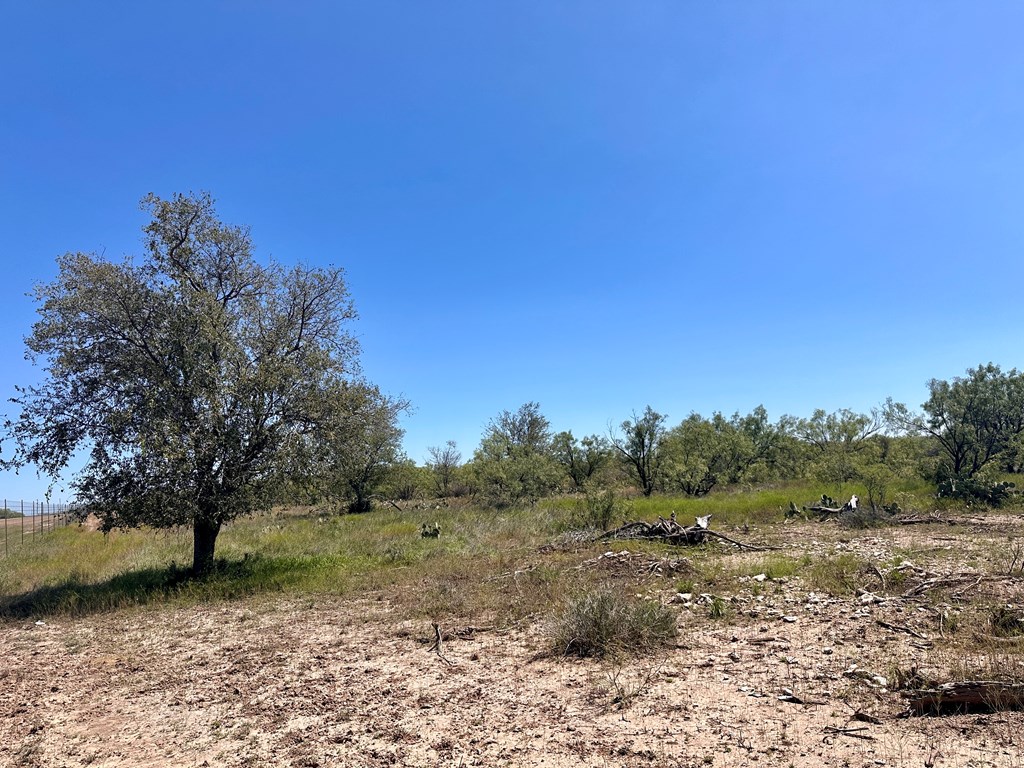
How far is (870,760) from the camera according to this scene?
11.8ft

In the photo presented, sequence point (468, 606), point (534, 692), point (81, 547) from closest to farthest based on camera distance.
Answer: point (534, 692) → point (468, 606) → point (81, 547)

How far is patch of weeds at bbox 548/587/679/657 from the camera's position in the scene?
6.27 m

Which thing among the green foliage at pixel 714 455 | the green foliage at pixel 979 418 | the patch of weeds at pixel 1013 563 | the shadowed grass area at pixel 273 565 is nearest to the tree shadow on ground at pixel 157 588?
the shadowed grass area at pixel 273 565

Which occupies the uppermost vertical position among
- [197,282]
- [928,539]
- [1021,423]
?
[197,282]

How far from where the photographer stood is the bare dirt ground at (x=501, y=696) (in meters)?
4.00

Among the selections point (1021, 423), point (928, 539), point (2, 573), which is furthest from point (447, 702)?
point (1021, 423)

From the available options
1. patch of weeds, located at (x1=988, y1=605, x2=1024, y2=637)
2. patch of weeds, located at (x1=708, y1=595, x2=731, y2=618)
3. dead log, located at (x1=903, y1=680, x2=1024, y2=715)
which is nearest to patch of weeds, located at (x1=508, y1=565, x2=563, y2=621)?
patch of weeds, located at (x1=708, y1=595, x2=731, y2=618)

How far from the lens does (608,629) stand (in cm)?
636

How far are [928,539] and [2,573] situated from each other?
2303 cm

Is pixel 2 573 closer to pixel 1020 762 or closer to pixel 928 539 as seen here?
pixel 1020 762

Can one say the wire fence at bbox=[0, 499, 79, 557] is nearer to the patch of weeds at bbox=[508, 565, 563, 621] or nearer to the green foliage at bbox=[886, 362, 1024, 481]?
the patch of weeds at bbox=[508, 565, 563, 621]

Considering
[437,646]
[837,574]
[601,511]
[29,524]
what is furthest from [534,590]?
[29,524]

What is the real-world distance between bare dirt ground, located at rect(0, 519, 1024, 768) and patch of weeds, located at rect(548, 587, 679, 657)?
23cm

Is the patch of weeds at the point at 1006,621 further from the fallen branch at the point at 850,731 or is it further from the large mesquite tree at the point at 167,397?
the large mesquite tree at the point at 167,397
